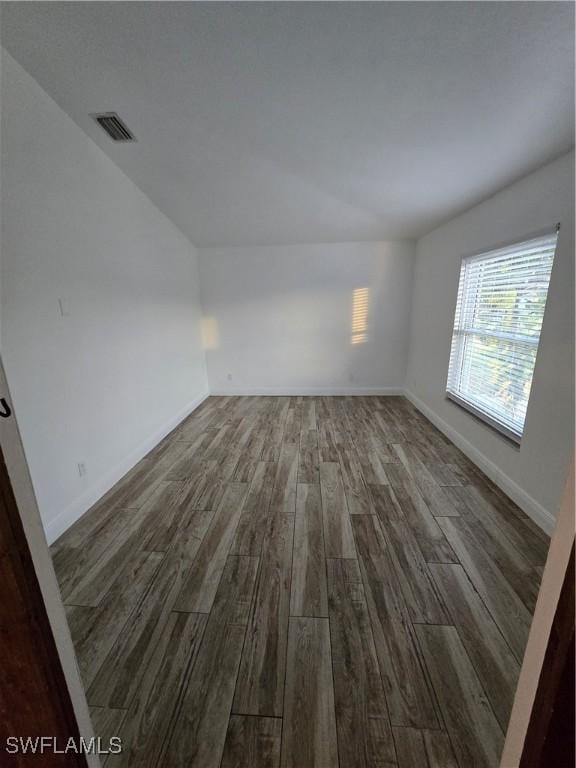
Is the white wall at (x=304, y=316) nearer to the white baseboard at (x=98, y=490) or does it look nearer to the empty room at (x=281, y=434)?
the empty room at (x=281, y=434)

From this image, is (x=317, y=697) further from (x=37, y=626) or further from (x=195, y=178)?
(x=195, y=178)

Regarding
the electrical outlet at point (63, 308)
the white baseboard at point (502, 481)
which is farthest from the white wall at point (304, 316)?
the electrical outlet at point (63, 308)

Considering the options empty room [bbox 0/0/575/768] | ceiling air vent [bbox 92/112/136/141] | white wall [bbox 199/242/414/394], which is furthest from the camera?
white wall [bbox 199/242/414/394]

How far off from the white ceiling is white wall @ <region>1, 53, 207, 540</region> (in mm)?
309

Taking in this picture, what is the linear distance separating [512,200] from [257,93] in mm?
2008

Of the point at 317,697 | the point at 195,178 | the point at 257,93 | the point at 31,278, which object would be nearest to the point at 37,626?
the point at 317,697

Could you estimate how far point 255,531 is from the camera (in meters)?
1.89

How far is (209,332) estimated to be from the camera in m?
4.74

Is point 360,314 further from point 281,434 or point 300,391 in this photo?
point 281,434

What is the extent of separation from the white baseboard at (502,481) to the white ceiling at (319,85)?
2.21 metres

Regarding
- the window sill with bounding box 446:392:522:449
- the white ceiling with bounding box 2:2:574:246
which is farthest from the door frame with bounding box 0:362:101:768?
the window sill with bounding box 446:392:522:449

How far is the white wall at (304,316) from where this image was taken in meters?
4.36

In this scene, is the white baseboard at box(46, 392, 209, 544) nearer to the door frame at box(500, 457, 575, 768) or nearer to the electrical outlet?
the electrical outlet

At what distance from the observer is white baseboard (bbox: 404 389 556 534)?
1882 mm
